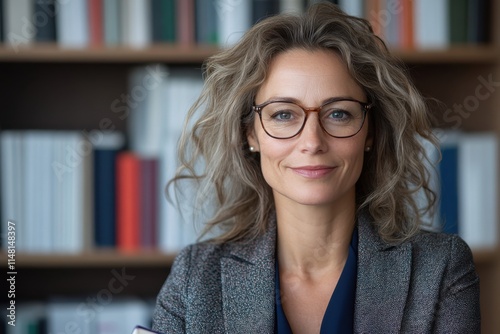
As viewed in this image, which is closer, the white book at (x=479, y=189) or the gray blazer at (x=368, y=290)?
the gray blazer at (x=368, y=290)

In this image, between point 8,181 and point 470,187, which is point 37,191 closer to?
point 8,181

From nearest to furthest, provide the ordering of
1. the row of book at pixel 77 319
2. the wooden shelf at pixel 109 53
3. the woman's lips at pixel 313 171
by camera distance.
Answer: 1. the woman's lips at pixel 313 171
2. the wooden shelf at pixel 109 53
3. the row of book at pixel 77 319

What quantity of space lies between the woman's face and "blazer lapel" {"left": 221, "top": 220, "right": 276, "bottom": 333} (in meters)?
0.14

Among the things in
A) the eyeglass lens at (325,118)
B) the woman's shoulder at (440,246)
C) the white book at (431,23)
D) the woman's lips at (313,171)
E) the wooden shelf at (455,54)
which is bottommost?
the woman's shoulder at (440,246)

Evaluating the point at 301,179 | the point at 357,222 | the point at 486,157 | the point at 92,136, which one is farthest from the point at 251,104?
the point at 486,157

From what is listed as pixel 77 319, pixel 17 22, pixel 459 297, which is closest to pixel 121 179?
pixel 77 319


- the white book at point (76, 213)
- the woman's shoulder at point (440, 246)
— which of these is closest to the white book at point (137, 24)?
the white book at point (76, 213)

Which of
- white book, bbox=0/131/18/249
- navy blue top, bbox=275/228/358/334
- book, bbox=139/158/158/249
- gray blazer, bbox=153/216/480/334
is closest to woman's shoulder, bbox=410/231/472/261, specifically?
gray blazer, bbox=153/216/480/334

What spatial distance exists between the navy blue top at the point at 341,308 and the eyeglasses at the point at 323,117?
0.86ft

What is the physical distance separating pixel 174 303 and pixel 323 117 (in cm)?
46

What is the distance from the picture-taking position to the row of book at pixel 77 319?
7.93ft

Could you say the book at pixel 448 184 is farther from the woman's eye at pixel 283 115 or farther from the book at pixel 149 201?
the woman's eye at pixel 283 115

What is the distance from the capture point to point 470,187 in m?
2.47

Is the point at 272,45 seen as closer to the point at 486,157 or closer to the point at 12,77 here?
the point at 486,157
